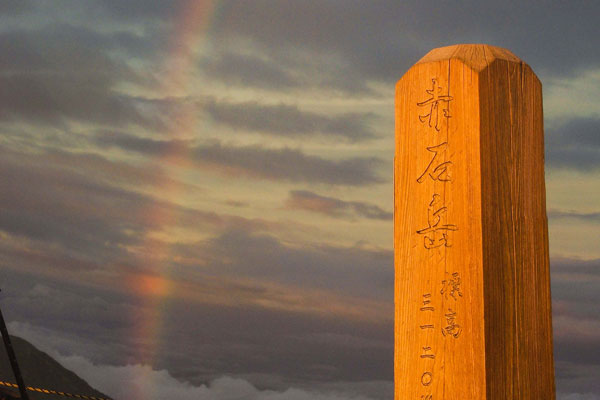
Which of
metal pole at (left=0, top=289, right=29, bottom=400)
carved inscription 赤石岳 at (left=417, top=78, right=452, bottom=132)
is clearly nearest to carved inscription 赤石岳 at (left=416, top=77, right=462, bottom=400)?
carved inscription 赤石岳 at (left=417, top=78, right=452, bottom=132)

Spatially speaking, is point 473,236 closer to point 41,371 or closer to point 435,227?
point 435,227

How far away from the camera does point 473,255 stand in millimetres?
3654

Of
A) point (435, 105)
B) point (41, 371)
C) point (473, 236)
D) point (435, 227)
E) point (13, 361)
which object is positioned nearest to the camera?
point (473, 236)

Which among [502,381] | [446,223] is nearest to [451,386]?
[502,381]

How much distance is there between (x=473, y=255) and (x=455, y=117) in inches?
32.8

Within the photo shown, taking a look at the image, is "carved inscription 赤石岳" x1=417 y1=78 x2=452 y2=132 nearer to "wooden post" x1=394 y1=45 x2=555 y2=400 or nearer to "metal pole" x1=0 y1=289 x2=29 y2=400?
"wooden post" x1=394 y1=45 x2=555 y2=400

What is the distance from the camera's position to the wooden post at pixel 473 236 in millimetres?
3615

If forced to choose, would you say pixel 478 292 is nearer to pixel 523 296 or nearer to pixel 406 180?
pixel 523 296

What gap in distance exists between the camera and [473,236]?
3.67 m

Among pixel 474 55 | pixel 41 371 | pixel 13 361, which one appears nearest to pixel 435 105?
pixel 474 55

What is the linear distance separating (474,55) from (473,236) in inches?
43.9

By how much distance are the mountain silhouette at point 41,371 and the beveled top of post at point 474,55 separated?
95385 mm

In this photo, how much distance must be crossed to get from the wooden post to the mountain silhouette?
95.1 metres

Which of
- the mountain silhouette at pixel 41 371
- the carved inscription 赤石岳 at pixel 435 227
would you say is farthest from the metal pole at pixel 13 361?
the mountain silhouette at pixel 41 371
